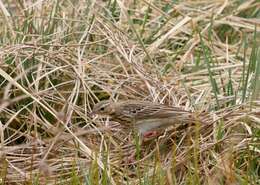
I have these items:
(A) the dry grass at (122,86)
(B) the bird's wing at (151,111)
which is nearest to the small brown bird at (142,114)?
(B) the bird's wing at (151,111)

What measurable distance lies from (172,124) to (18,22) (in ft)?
5.89

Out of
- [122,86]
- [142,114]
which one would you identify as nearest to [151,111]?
[142,114]

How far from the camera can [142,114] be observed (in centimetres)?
585

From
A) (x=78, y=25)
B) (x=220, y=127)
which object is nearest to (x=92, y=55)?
(x=78, y=25)

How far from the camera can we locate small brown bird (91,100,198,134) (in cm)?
574

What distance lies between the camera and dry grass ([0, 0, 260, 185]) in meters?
5.40

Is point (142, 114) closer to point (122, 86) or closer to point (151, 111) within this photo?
point (151, 111)

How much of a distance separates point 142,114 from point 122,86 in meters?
0.72

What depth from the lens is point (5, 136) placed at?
20.1 ft

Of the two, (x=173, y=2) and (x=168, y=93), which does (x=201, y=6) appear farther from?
(x=168, y=93)

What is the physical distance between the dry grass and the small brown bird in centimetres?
11

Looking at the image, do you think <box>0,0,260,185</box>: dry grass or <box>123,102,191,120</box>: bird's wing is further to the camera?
<box>123,102,191,120</box>: bird's wing

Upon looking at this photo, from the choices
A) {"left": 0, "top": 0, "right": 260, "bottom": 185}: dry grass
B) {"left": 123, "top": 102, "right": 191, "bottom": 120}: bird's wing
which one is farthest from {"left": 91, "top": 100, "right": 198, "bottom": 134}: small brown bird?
{"left": 0, "top": 0, "right": 260, "bottom": 185}: dry grass

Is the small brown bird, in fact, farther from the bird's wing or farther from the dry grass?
the dry grass
